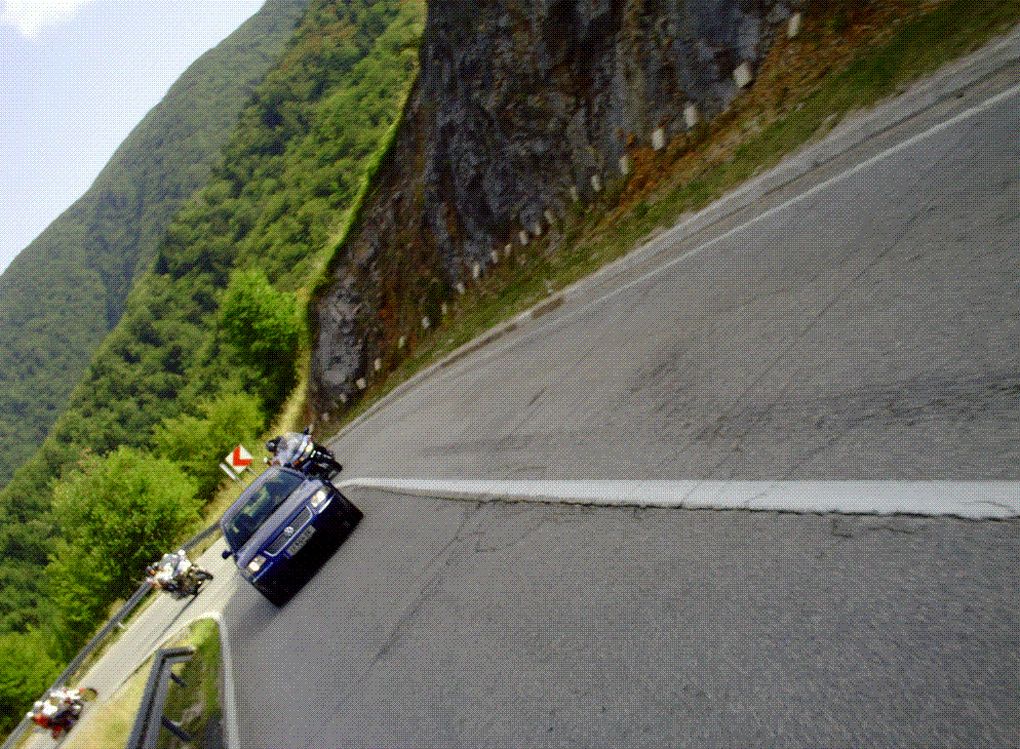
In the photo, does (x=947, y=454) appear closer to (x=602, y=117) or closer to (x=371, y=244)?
(x=602, y=117)

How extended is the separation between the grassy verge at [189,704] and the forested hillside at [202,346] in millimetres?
24159

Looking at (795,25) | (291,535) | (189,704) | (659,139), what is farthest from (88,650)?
(795,25)

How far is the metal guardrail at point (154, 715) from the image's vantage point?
7.21 m

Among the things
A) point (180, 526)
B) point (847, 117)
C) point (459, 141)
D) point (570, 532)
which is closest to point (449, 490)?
point (570, 532)

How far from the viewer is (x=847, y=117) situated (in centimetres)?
933

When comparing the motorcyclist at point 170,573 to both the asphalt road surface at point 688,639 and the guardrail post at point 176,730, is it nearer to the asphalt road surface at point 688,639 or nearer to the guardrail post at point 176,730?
the guardrail post at point 176,730

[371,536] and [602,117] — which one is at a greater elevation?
[602,117]

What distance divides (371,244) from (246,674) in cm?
2590

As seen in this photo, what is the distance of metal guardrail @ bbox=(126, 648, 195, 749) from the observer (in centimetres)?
721

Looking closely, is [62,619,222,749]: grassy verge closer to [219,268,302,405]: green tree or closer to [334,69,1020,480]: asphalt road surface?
[334,69,1020,480]: asphalt road surface

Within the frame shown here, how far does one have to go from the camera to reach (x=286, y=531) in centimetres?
873

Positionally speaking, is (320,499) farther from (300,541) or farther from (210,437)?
(210,437)

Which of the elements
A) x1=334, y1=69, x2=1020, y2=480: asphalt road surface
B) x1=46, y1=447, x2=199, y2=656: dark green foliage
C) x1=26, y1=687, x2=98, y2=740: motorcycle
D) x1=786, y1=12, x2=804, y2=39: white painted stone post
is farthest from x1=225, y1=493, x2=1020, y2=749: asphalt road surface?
x1=46, y1=447, x2=199, y2=656: dark green foliage

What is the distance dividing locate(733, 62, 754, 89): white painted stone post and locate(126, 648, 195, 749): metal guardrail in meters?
15.2
